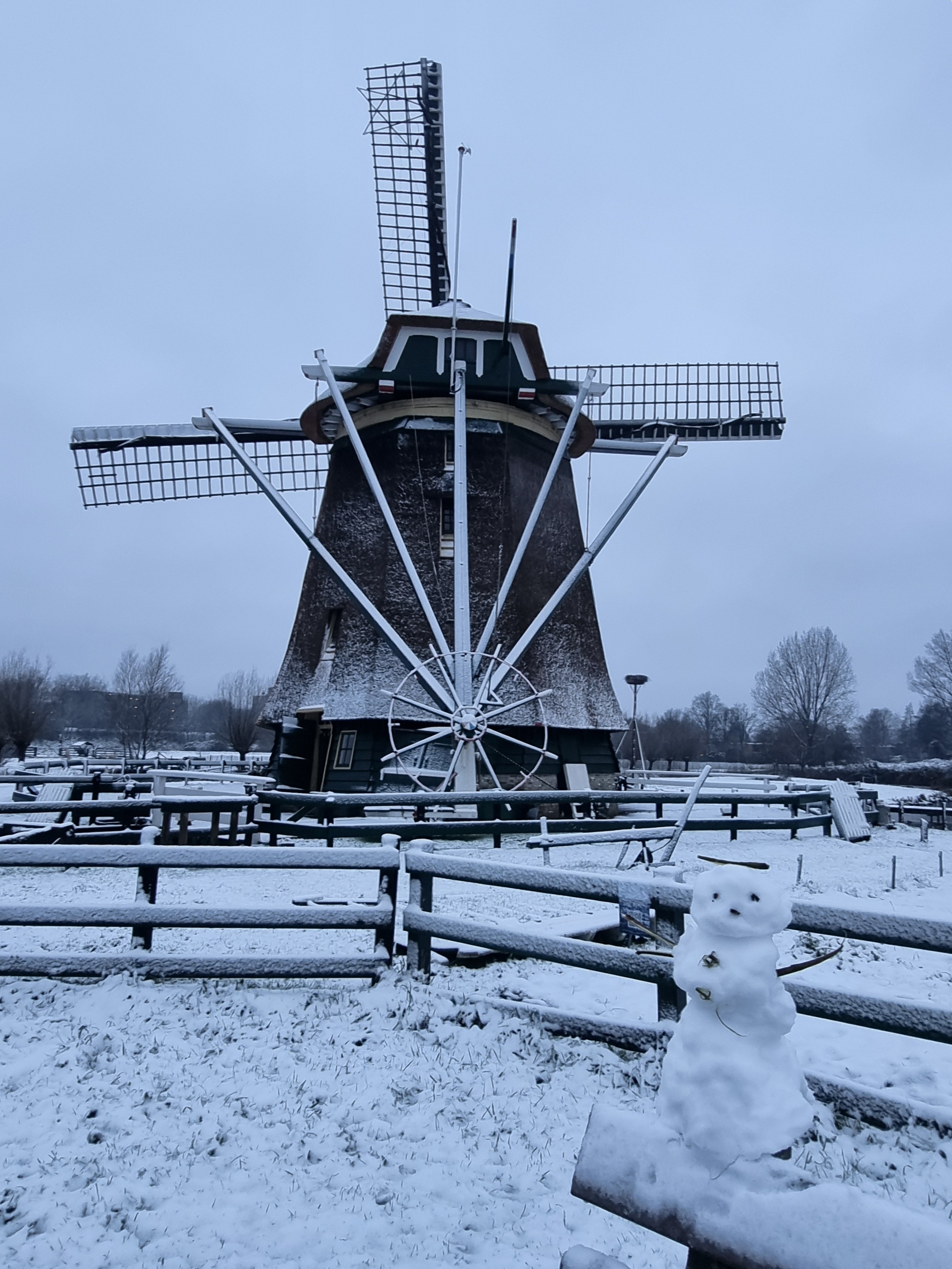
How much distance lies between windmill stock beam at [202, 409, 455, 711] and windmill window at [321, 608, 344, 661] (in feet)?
4.21

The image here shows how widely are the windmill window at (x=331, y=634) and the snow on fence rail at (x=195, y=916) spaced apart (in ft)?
40.3

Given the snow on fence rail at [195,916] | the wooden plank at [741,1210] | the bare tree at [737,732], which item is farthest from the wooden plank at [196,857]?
the bare tree at [737,732]

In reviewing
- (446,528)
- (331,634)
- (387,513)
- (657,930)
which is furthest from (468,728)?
(657,930)

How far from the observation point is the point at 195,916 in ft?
17.8

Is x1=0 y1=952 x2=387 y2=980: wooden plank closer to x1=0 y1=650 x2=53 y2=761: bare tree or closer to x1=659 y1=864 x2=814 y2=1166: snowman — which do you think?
x1=659 y1=864 x2=814 y2=1166: snowman

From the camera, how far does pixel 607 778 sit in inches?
689

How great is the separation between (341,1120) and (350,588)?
12.3 meters

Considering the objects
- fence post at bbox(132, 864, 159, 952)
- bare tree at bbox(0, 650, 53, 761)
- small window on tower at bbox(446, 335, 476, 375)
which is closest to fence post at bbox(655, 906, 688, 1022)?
fence post at bbox(132, 864, 159, 952)

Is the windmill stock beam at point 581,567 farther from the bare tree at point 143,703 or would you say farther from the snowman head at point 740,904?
the bare tree at point 143,703

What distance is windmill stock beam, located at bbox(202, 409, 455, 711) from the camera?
14703 millimetres

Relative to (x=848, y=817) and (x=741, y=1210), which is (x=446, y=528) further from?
(x=741, y=1210)

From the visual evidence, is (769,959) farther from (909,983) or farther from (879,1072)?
(909,983)

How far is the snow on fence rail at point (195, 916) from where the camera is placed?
17.4 feet

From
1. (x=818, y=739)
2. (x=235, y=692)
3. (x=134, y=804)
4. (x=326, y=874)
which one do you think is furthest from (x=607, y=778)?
(x=235, y=692)
